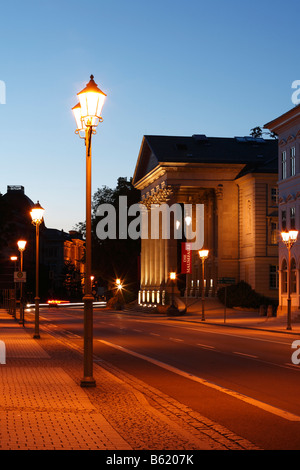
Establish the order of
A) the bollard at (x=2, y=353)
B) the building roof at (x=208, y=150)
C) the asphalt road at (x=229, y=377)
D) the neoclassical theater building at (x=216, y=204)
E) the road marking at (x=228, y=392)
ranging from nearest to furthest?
1. the asphalt road at (x=229, y=377)
2. the road marking at (x=228, y=392)
3. the bollard at (x=2, y=353)
4. the neoclassical theater building at (x=216, y=204)
5. the building roof at (x=208, y=150)

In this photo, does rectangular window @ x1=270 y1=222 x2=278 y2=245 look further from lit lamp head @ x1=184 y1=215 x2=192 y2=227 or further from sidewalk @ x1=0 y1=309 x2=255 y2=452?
sidewalk @ x1=0 y1=309 x2=255 y2=452

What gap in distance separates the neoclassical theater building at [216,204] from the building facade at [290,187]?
21084mm

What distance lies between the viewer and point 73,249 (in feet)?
652

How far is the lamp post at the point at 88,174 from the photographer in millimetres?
14609

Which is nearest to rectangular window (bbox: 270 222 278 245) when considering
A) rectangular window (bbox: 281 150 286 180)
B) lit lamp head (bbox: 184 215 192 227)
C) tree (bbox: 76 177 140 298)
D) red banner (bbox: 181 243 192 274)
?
red banner (bbox: 181 243 192 274)

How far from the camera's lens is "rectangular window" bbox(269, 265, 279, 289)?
251 feet

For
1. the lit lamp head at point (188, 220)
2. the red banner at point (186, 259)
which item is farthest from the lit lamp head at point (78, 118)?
the lit lamp head at point (188, 220)

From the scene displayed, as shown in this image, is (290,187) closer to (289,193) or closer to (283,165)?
(289,193)

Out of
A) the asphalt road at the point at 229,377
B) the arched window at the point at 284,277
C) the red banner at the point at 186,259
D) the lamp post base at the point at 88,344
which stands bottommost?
the asphalt road at the point at 229,377

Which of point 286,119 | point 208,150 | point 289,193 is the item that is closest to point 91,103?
point 286,119

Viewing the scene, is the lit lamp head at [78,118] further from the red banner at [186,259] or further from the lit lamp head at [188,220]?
the lit lamp head at [188,220]

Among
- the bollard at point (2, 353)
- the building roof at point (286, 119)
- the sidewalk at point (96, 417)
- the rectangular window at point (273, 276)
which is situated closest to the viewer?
the sidewalk at point (96, 417)

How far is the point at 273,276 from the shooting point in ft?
253
